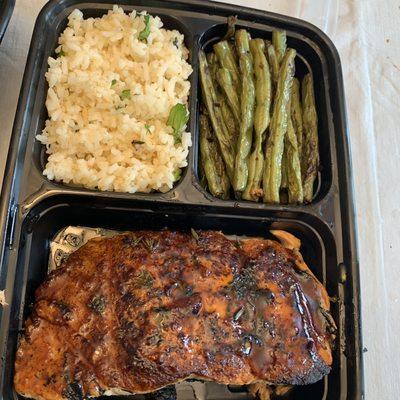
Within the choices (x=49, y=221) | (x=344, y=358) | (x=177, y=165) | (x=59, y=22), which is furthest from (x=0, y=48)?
(x=344, y=358)

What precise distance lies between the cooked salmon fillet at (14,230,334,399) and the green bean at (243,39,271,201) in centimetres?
37

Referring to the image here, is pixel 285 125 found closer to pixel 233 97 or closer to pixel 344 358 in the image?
pixel 233 97

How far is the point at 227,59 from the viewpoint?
271 cm

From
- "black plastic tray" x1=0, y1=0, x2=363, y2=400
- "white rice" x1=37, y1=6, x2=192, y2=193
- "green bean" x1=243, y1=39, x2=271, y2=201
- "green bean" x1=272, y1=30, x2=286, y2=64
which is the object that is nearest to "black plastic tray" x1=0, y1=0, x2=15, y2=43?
"black plastic tray" x1=0, y1=0, x2=363, y2=400

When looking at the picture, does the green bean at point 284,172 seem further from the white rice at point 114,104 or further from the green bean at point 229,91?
the white rice at point 114,104

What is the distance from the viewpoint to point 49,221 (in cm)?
243

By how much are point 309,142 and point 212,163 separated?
0.57m

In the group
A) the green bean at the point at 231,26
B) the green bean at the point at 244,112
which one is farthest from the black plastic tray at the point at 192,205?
the green bean at the point at 244,112

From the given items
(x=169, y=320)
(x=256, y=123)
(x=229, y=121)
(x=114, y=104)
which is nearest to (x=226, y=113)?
(x=229, y=121)

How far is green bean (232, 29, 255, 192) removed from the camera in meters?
2.50

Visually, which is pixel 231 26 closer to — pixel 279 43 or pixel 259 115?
pixel 279 43

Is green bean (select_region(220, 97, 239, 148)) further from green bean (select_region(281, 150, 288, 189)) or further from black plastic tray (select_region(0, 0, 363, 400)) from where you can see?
green bean (select_region(281, 150, 288, 189))

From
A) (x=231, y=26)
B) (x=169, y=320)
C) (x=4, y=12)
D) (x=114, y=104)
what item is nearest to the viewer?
(x=169, y=320)

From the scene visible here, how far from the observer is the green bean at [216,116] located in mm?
2582
